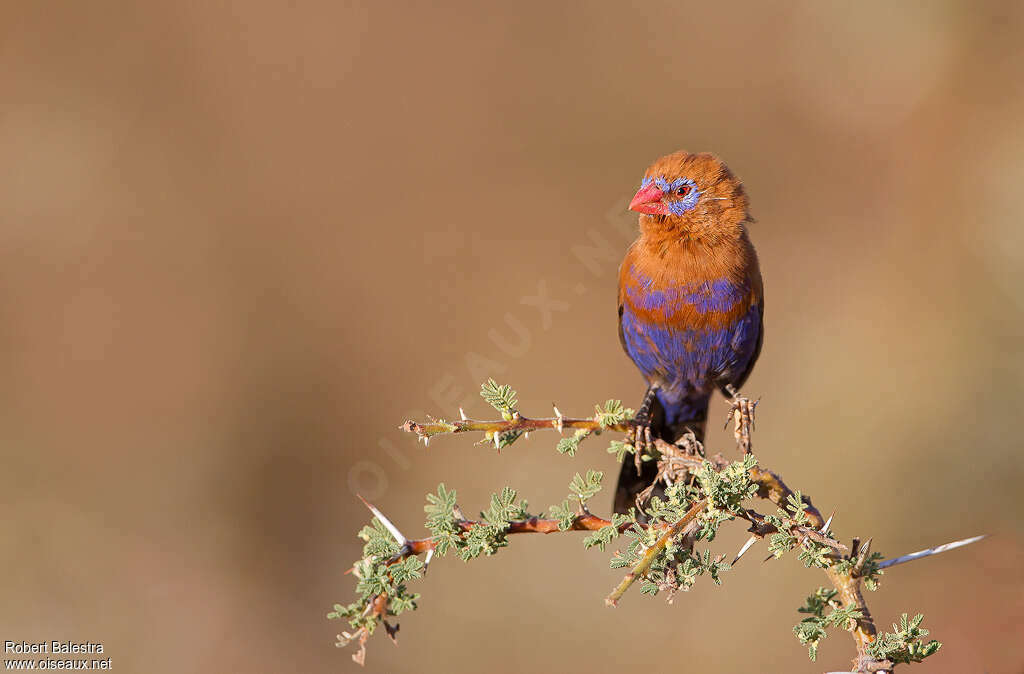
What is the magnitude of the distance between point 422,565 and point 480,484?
4.27 m

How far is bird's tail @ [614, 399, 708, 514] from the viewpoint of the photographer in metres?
4.51

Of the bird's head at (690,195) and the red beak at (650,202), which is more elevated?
the bird's head at (690,195)

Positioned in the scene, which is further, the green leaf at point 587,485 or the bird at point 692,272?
the bird at point 692,272

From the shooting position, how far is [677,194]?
4.23 meters

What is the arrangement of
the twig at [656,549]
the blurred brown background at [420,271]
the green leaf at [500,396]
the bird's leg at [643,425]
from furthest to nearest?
the blurred brown background at [420,271], the bird's leg at [643,425], the green leaf at [500,396], the twig at [656,549]

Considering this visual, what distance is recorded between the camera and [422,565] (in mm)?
2283

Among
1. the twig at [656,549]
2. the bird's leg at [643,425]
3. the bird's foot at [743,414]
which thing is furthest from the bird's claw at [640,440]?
the twig at [656,549]

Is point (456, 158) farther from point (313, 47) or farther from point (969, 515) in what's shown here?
point (969, 515)

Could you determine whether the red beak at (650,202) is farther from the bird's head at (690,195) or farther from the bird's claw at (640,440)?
the bird's claw at (640,440)

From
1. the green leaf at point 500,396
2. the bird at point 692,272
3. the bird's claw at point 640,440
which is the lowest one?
the green leaf at point 500,396

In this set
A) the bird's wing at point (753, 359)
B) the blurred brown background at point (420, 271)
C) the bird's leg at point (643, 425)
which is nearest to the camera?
the bird's leg at point (643, 425)

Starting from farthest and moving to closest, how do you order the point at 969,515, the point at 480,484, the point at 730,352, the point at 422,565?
the point at 480,484 → the point at 969,515 → the point at 730,352 → the point at 422,565

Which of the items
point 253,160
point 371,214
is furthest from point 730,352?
point 253,160

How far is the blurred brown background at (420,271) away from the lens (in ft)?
19.6
